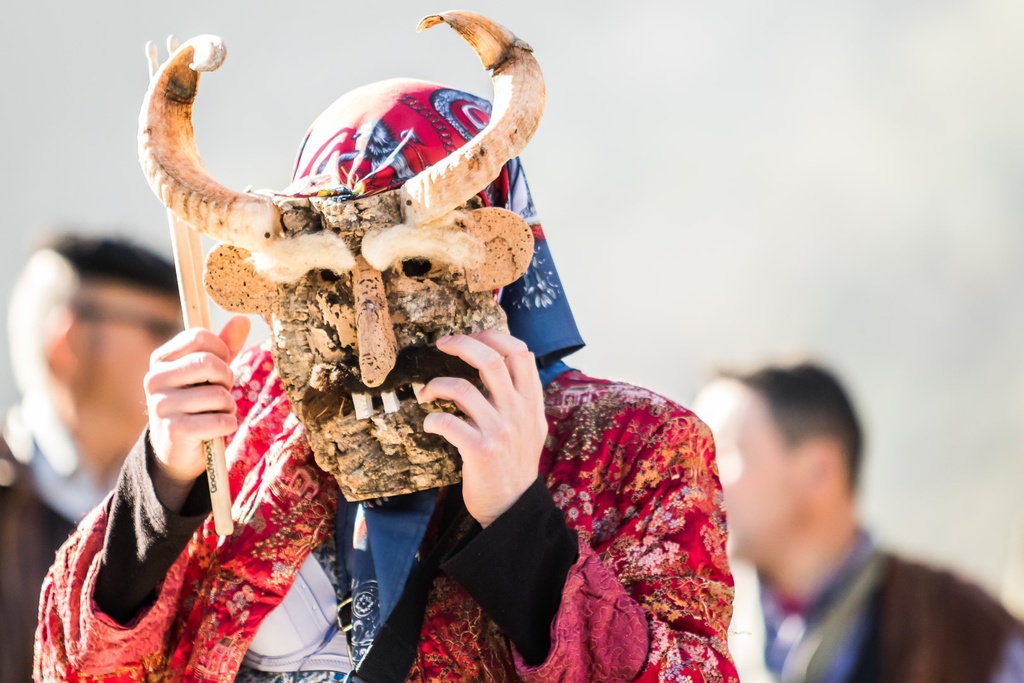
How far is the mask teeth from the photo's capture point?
225 centimetres

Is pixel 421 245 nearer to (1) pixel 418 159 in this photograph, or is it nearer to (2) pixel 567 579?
(1) pixel 418 159

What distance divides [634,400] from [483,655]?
0.57 metres

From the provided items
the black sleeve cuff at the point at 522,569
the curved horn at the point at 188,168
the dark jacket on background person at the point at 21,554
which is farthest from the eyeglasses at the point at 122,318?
the black sleeve cuff at the point at 522,569

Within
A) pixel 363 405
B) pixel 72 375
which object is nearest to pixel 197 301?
pixel 363 405

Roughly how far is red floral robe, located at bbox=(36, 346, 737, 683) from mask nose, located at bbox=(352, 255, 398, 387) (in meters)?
Result: 0.44

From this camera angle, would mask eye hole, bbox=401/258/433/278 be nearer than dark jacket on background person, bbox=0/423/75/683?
Yes

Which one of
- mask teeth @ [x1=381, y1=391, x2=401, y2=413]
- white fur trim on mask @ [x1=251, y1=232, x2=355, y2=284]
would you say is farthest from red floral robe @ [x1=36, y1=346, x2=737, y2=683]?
white fur trim on mask @ [x1=251, y1=232, x2=355, y2=284]

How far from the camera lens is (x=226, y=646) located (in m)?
2.36

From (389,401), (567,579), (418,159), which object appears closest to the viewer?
(567,579)

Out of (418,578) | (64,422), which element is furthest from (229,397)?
(64,422)

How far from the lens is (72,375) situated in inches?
177

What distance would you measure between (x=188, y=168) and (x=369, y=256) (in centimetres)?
35

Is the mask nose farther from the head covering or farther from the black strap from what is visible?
the black strap

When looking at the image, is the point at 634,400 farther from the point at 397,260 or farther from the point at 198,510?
the point at 198,510
